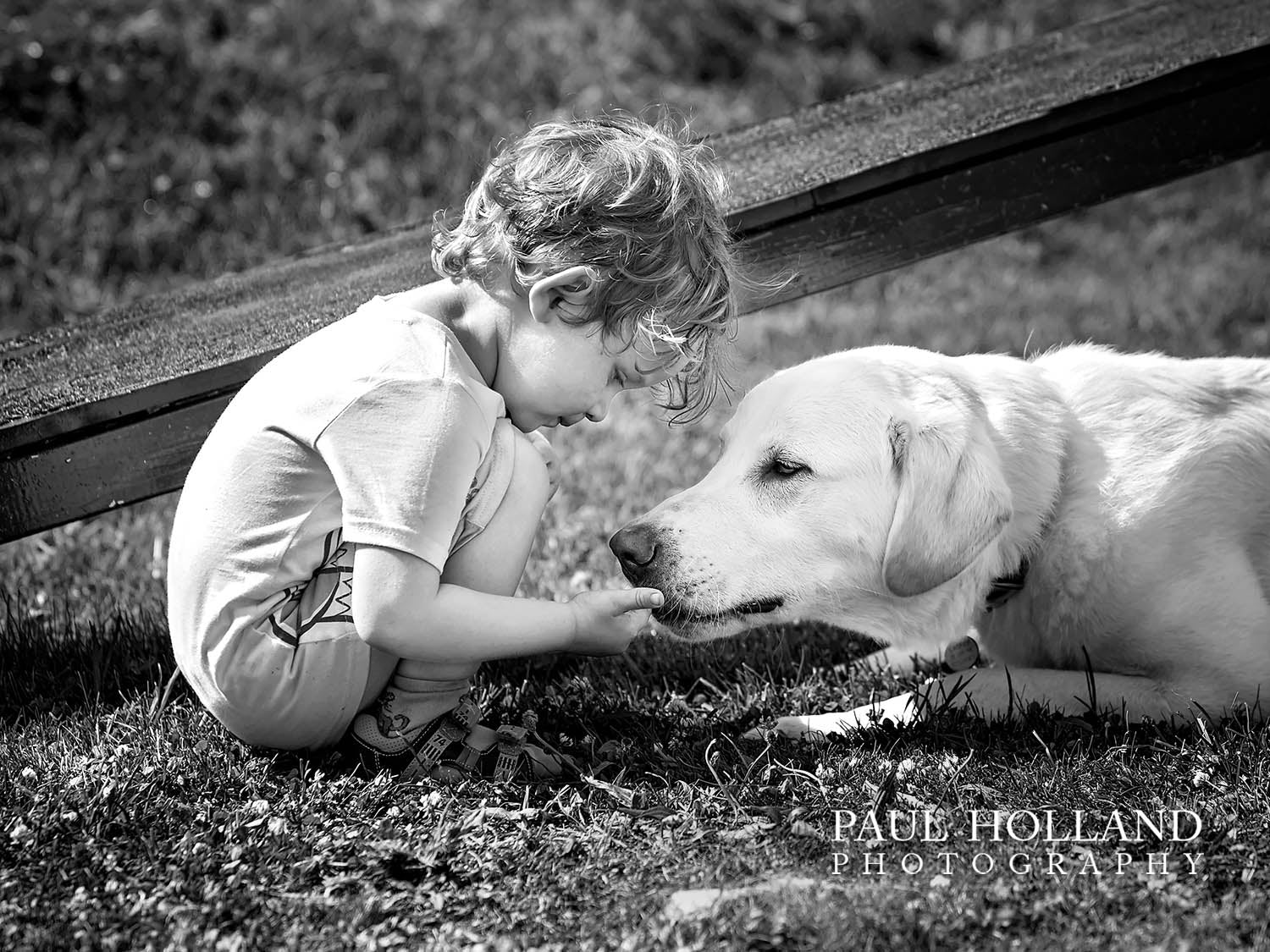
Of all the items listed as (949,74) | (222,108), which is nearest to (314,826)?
(949,74)

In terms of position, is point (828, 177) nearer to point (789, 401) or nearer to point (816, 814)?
point (789, 401)

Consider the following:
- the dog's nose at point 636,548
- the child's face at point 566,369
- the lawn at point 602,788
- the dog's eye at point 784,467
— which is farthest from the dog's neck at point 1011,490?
the child's face at point 566,369

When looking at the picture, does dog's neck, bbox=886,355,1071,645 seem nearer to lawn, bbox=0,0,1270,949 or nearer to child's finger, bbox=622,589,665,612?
lawn, bbox=0,0,1270,949

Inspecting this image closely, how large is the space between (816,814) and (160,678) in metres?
1.79

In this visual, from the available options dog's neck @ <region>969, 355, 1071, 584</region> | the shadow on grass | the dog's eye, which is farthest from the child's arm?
the shadow on grass

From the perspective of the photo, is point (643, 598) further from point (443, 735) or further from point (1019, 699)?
point (1019, 699)

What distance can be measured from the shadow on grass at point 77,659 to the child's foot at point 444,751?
0.76 metres

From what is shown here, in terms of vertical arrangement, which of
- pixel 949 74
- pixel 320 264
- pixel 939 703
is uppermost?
pixel 949 74

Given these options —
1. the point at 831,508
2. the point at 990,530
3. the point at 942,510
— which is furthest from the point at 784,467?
the point at 990,530

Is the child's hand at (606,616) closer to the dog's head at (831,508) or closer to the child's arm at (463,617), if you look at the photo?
the child's arm at (463,617)

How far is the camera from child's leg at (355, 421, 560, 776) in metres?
2.88

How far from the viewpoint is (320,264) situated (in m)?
4.50

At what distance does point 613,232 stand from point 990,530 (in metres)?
1.09

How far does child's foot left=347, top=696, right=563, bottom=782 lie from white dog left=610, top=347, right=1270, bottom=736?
0.45 metres
